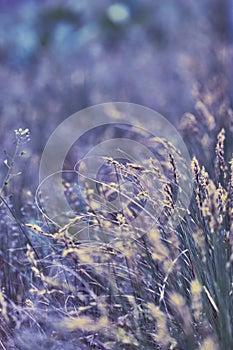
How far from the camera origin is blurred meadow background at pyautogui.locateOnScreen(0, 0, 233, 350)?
1469 mm

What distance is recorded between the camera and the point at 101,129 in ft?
11.7

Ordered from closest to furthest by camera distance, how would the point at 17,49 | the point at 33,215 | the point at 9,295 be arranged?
the point at 9,295 → the point at 33,215 → the point at 17,49

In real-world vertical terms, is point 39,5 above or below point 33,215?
above

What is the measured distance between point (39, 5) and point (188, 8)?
1733mm

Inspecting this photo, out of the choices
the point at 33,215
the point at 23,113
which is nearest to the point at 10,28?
the point at 23,113

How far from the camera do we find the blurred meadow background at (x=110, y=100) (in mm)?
1469

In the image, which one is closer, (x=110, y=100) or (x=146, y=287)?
(x=146, y=287)

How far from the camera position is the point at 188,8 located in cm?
633

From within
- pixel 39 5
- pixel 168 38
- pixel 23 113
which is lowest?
pixel 23 113

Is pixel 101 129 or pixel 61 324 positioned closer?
pixel 61 324

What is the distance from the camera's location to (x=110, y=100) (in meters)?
4.30

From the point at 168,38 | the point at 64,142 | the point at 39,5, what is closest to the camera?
the point at 64,142

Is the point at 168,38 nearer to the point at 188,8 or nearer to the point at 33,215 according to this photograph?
the point at 188,8

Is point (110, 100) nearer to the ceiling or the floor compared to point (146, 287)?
nearer to the ceiling
